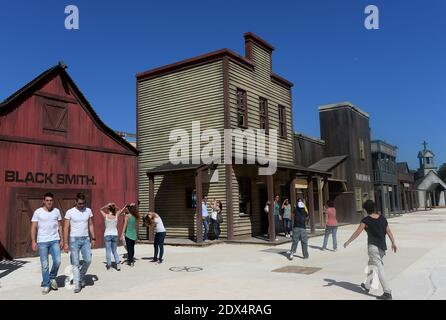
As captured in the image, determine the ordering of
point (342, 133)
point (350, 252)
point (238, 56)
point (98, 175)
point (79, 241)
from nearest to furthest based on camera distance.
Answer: point (79, 241) < point (350, 252) < point (98, 175) < point (238, 56) < point (342, 133)

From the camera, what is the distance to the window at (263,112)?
801 inches

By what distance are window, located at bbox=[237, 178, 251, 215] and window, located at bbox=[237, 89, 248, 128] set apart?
245 centimetres

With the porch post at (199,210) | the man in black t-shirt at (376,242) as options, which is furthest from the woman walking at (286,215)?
the man in black t-shirt at (376,242)

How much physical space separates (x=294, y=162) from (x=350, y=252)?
34.6 ft

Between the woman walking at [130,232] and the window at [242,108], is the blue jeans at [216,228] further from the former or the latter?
the woman walking at [130,232]

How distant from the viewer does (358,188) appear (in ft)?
98.8

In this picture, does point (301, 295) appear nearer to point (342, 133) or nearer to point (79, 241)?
point (79, 241)

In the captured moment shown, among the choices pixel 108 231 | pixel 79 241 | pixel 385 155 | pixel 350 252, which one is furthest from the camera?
pixel 385 155

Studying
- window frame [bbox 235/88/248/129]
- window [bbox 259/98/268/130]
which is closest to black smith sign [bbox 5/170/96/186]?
window frame [bbox 235/88/248/129]

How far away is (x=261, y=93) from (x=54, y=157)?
32.7 ft

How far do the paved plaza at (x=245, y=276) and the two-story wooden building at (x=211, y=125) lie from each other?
4.12 meters

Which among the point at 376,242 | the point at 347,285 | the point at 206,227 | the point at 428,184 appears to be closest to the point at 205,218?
the point at 206,227

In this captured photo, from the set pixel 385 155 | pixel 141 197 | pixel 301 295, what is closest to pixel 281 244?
pixel 141 197

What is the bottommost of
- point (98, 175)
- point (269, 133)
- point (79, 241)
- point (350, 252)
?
point (350, 252)
